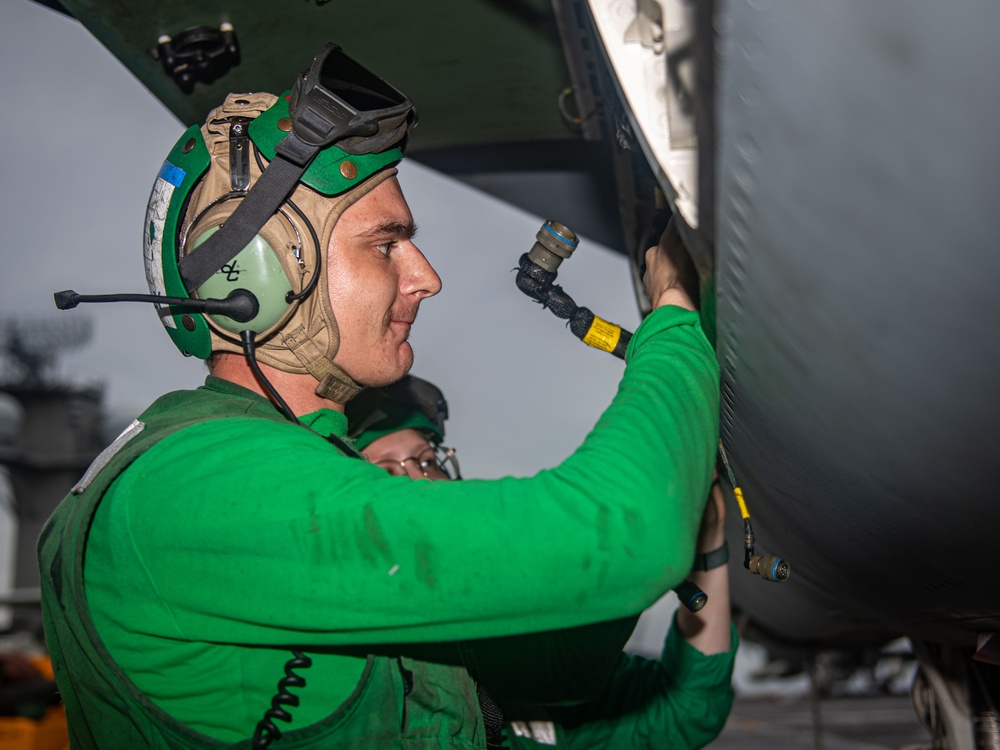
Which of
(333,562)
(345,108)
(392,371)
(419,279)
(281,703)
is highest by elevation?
(345,108)

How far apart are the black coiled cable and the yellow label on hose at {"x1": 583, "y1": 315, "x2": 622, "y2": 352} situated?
0.64 metres

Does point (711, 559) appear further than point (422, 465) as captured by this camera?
No

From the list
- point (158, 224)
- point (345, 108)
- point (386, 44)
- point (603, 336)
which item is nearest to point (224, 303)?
point (158, 224)

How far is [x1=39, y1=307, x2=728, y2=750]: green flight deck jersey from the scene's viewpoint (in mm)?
887

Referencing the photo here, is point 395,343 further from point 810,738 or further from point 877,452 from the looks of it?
point 810,738

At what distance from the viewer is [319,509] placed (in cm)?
91

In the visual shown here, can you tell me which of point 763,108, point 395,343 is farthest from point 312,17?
point 763,108

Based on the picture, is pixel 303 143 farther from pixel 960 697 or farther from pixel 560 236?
pixel 960 697

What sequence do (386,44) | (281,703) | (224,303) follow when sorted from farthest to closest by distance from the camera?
(386,44), (224,303), (281,703)

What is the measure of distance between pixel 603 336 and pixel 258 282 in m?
0.54

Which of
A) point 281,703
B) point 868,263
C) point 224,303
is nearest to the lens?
point 868,263

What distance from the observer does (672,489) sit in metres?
0.91

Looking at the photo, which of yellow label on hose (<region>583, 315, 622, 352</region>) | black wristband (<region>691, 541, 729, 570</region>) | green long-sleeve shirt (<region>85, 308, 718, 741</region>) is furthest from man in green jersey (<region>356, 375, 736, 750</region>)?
green long-sleeve shirt (<region>85, 308, 718, 741</region>)

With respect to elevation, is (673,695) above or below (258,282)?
below
